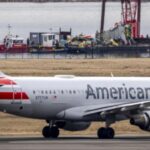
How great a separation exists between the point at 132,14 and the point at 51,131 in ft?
419

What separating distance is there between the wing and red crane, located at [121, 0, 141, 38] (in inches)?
4708

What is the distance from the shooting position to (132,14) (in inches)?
6988

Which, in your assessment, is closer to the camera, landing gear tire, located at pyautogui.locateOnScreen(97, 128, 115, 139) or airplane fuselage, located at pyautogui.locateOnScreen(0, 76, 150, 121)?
airplane fuselage, located at pyautogui.locateOnScreen(0, 76, 150, 121)

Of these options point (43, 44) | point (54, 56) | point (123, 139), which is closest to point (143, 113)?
point (123, 139)

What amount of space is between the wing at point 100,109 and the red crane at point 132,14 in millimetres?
119593

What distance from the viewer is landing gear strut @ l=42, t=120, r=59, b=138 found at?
50812mm

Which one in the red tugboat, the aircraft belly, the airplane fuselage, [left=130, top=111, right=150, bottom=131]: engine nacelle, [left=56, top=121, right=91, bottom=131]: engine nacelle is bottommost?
the red tugboat

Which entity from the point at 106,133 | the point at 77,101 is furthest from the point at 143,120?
the point at 77,101

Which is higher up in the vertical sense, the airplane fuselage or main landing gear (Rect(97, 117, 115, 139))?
the airplane fuselage

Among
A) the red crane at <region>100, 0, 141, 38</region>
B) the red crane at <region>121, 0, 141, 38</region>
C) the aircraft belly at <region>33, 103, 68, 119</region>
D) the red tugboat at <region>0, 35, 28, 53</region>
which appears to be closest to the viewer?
the aircraft belly at <region>33, 103, 68, 119</region>

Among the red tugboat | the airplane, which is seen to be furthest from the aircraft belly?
the red tugboat

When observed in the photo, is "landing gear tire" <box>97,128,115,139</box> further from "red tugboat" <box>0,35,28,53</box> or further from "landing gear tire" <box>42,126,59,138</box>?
"red tugboat" <box>0,35,28,53</box>

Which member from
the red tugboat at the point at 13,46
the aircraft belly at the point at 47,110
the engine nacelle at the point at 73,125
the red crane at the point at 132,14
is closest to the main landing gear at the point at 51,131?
the engine nacelle at the point at 73,125

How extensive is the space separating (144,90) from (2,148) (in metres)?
11.1
